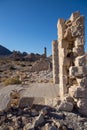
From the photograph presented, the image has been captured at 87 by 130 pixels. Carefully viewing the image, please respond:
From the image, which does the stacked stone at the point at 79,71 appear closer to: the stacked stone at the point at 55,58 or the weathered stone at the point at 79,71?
the weathered stone at the point at 79,71

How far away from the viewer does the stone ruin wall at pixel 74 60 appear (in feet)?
25.2

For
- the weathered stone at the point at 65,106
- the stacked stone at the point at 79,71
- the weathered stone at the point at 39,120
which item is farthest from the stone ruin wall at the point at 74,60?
the weathered stone at the point at 39,120

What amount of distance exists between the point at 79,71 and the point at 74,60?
1.22m

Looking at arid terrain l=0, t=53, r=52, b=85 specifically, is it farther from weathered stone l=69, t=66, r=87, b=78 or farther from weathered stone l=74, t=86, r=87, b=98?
weathered stone l=74, t=86, r=87, b=98

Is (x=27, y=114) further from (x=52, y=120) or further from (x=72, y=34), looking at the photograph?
(x=72, y=34)

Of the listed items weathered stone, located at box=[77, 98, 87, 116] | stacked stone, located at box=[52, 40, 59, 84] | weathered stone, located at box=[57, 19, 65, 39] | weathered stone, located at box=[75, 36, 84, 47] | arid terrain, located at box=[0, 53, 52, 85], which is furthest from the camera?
arid terrain, located at box=[0, 53, 52, 85]

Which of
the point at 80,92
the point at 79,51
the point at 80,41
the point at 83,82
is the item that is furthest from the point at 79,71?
the point at 80,41

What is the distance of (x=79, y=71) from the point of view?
7.83m

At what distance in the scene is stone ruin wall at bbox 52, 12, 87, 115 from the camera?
769 cm

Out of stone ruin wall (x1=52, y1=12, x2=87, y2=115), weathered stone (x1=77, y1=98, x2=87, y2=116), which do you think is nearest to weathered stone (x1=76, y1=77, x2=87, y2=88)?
stone ruin wall (x1=52, y1=12, x2=87, y2=115)

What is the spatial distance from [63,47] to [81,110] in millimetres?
3116

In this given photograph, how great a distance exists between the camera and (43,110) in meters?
7.14

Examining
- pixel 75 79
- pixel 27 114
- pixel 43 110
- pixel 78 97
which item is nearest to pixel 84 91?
pixel 78 97

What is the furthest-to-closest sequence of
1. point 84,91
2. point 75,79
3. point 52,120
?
point 75,79
point 84,91
point 52,120
